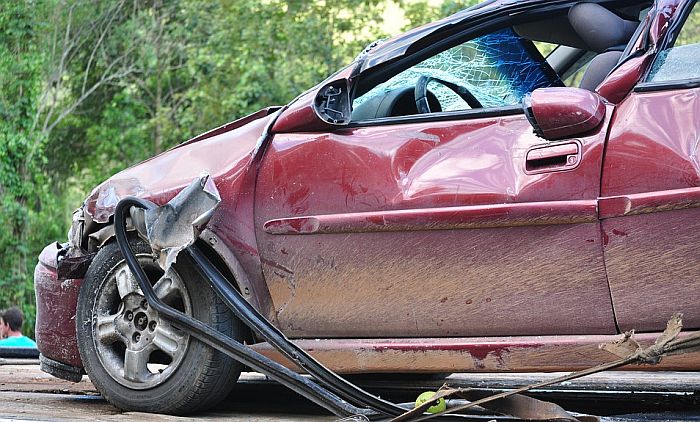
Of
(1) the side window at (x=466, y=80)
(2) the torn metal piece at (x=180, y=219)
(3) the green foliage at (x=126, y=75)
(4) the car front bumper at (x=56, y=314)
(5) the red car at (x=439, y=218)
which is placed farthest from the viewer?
(3) the green foliage at (x=126, y=75)

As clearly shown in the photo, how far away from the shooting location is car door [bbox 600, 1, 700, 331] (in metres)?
3.12

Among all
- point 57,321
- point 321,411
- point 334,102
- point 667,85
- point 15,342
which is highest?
point 334,102

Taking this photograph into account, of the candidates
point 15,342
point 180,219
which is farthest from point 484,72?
point 15,342

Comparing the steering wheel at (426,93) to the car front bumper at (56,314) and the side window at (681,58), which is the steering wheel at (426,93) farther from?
the car front bumper at (56,314)

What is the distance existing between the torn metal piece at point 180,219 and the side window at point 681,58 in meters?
1.67

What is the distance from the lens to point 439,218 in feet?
11.4

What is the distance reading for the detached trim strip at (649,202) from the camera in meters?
3.09

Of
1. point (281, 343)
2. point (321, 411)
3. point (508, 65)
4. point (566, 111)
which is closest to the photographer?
point (566, 111)

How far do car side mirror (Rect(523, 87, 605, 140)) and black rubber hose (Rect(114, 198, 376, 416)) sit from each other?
1.14 m

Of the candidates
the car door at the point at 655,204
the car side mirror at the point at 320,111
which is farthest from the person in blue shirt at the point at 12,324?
the car door at the point at 655,204

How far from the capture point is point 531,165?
3396 mm

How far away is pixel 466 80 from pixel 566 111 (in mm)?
1098

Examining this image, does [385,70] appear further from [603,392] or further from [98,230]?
[603,392]

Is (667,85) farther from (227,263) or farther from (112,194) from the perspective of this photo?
(112,194)
